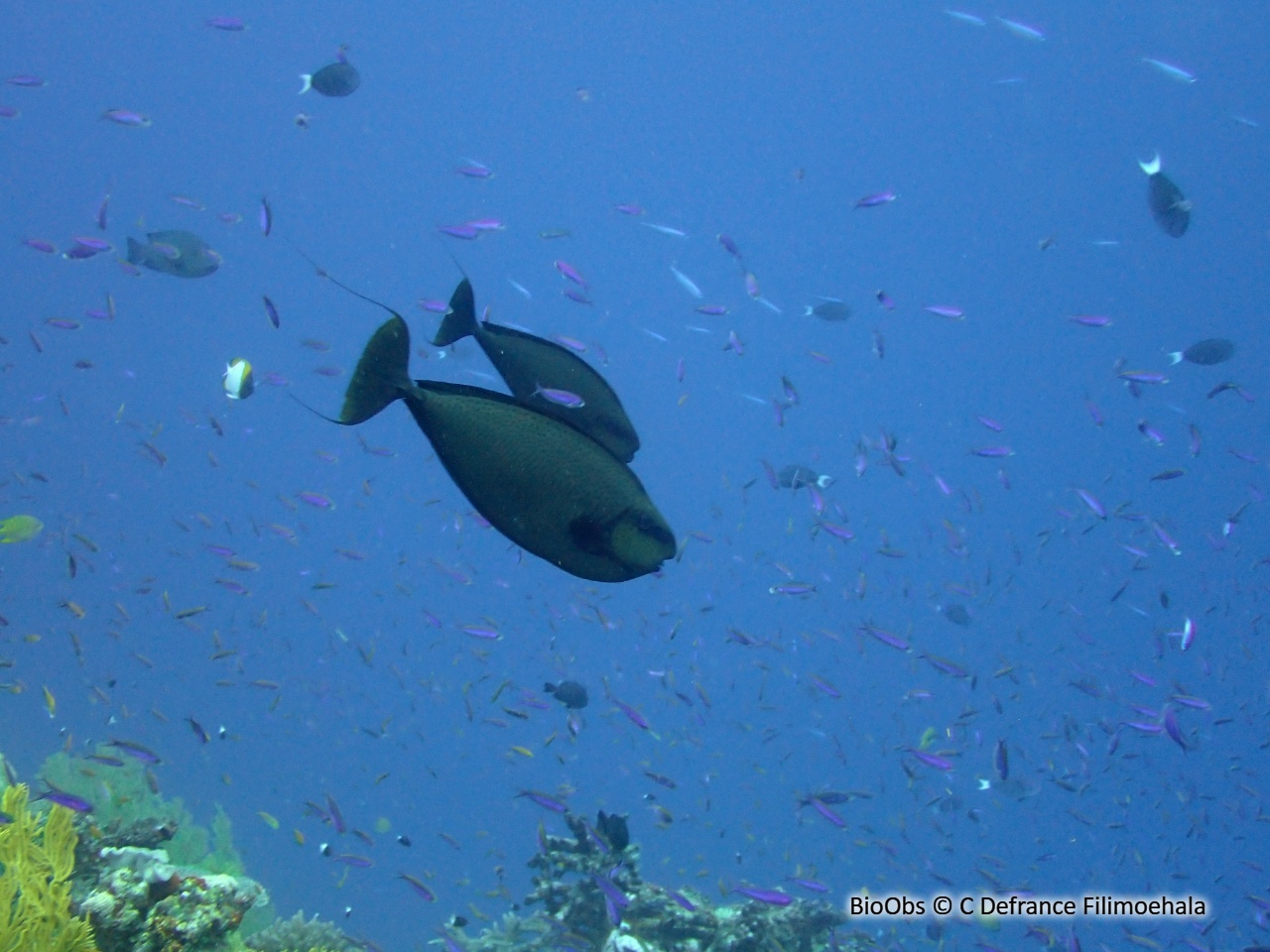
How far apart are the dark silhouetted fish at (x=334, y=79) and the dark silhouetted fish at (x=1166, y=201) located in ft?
28.4

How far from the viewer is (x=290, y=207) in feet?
169

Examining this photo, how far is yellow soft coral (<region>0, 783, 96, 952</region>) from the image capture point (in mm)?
3637

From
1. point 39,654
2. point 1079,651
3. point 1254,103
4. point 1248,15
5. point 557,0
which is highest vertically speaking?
point 1248,15

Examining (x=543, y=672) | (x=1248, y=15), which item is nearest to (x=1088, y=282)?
(x=1248, y=15)

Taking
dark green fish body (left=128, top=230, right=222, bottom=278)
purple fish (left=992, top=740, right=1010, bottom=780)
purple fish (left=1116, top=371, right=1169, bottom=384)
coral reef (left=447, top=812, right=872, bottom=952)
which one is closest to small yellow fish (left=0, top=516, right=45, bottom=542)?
dark green fish body (left=128, top=230, right=222, bottom=278)

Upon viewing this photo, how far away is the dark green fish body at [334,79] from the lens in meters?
9.10

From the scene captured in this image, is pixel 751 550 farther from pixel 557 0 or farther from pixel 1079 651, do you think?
pixel 557 0

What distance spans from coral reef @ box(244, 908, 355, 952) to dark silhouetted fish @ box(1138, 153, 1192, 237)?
1024 cm

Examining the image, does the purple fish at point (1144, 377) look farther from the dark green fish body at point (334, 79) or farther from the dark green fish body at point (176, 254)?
the dark green fish body at point (176, 254)

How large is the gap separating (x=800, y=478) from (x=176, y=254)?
28.3ft

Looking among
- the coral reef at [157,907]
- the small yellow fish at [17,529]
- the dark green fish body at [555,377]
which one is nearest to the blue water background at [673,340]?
the small yellow fish at [17,529]

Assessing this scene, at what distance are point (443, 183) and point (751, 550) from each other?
122ft

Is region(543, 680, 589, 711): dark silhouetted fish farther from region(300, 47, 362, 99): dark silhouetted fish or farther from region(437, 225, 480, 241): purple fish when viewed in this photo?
region(300, 47, 362, 99): dark silhouetted fish

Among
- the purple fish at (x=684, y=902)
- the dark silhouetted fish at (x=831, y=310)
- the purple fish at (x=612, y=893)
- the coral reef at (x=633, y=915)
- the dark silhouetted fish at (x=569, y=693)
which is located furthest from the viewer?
the dark silhouetted fish at (x=831, y=310)
